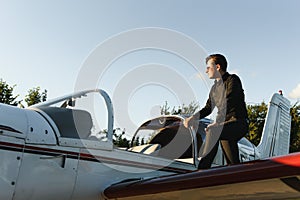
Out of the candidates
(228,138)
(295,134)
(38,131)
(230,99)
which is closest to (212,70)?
(230,99)

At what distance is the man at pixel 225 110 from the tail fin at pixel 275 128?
4.26 m

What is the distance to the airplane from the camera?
133 inches

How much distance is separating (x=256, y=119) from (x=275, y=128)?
1818 cm

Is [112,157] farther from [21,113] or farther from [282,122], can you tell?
[282,122]

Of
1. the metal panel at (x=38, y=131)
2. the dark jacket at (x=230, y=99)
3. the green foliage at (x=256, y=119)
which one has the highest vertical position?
the green foliage at (x=256, y=119)

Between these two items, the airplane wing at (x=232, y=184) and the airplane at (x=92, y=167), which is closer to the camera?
the airplane wing at (x=232, y=184)

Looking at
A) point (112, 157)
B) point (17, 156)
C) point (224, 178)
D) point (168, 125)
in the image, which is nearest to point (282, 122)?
point (168, 125)

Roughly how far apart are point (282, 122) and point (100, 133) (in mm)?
6273

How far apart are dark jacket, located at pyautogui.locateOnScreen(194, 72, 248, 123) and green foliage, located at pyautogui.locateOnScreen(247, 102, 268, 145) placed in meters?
20.1

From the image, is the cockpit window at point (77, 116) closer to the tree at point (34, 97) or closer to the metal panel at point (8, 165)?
the metal panel at point (8, 165)

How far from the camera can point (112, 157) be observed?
4754 mm

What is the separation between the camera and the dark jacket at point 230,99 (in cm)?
456

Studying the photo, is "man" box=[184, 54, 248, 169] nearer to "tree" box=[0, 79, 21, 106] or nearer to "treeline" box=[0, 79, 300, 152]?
"treeline" box=[0, 79, 300, 152]

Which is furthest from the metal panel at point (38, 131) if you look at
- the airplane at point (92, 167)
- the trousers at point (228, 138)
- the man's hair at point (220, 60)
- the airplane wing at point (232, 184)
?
the man's hair at point (220, 60)
